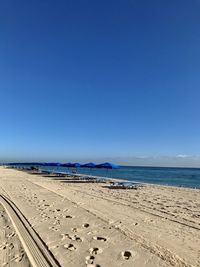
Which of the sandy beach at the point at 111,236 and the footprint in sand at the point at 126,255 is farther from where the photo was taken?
the footprint in sand at the point at 126,255

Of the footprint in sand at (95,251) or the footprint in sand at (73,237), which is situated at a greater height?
the footprint in sand at (73,237)

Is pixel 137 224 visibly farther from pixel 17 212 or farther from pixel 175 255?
pixel 17 212

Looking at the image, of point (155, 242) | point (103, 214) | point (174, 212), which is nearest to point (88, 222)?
point (103, 214)

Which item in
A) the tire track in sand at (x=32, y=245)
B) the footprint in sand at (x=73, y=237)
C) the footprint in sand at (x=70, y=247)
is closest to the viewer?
the tire track in sand at (x=32, y=245)

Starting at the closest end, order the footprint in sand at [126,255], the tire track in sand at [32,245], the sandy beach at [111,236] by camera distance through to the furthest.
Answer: the tire track in sand at [32,245], the sandy beach at [111,236], the footprint in sand at [126,255]

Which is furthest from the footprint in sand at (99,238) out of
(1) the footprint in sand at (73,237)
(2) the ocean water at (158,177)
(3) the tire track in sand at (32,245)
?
(2) the ocean water at (158,177)

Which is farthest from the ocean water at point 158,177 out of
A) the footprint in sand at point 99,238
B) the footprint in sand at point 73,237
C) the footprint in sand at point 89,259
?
the footprint in sand at point 89,259

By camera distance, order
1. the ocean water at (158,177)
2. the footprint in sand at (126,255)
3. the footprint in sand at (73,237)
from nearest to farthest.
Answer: the footprint in sand at (126,255) → the footprint in sand at (73,237) → the ocean water at (158,177)

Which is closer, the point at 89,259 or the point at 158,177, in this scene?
the point at 89,259

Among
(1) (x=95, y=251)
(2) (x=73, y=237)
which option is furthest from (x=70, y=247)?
(2) (x=73, y=237)

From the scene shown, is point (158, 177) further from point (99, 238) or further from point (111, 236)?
point (99, 238)

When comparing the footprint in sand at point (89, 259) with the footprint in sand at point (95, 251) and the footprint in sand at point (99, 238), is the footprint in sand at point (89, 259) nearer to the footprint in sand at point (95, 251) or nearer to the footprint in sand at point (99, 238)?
the footprint in sand at point (95, 251)

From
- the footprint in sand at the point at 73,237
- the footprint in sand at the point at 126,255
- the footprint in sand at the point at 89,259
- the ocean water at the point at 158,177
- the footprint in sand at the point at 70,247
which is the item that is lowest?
the footprint in sand at the point at 89,259

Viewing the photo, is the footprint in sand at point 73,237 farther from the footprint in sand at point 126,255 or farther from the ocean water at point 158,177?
the ocean water at point 158,177
